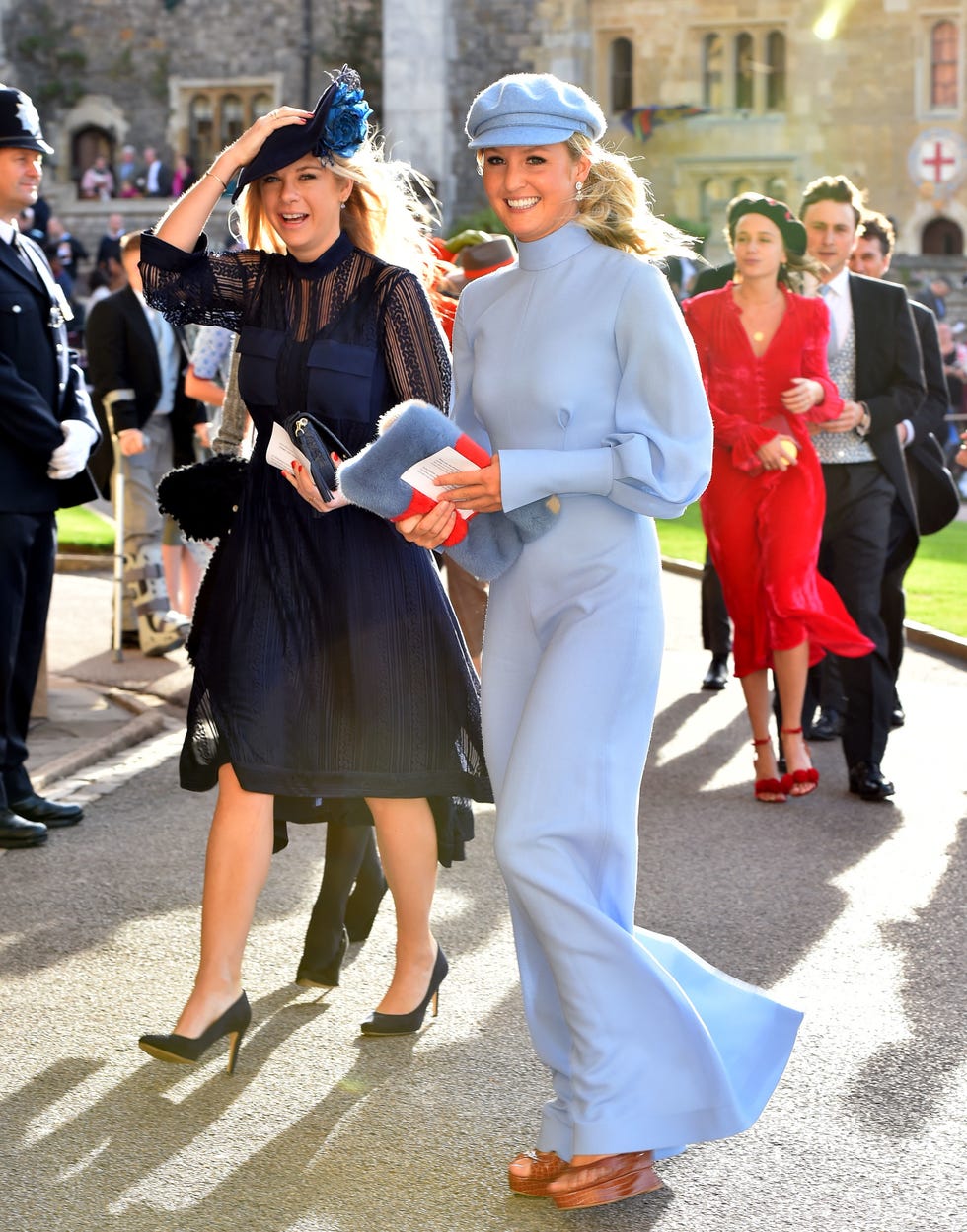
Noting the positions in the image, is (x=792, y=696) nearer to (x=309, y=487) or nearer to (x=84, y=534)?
(x=309, y=487)

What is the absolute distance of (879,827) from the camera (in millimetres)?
6637

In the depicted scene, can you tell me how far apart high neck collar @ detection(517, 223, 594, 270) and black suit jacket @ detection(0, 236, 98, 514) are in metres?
3.07

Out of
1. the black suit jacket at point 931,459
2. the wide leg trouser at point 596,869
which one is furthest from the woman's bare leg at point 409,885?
the black suit jacket at point 931,459

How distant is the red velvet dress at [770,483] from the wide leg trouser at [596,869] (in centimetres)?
335

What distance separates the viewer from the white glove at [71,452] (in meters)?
6.43

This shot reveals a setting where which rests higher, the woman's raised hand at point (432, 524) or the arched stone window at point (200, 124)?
the arched stone window at point (200, 124)

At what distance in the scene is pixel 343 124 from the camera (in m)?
4.29

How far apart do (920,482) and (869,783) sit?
1.86 meters

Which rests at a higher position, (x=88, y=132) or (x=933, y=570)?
(x=88, y=132)

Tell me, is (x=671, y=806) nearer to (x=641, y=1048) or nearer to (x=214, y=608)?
(x=214, y=608)

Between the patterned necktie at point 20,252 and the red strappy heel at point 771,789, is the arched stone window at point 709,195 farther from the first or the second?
the patterned necktie at point 20,252

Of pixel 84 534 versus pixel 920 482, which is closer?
pixel 920 482

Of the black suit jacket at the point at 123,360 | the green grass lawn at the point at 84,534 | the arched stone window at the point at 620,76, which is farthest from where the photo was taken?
the arched stone window at the point at 620,76

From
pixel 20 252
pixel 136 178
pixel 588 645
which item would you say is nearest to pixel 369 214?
pixel 588 645
